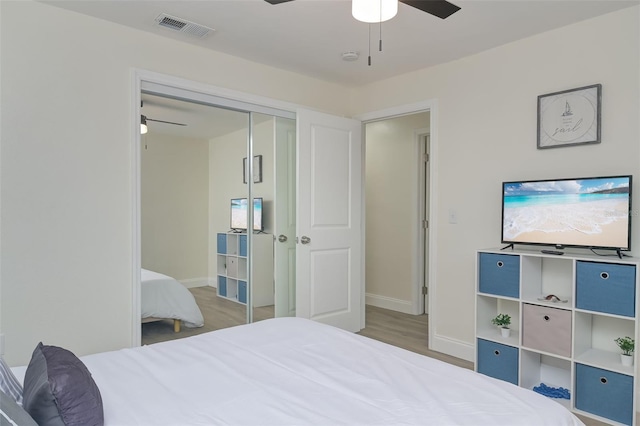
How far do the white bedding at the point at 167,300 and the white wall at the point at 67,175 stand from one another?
0.32m

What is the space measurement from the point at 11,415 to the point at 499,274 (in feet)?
9.20

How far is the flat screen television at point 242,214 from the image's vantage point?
386cm

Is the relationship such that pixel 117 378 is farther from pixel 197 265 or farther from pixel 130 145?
pixel 197 265

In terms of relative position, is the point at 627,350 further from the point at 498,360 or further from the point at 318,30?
the point at 318,30

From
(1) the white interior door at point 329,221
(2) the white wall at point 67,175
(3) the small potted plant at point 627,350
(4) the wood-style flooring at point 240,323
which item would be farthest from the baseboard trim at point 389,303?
(2) the white wall at point 67,175

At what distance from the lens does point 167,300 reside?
346 cm

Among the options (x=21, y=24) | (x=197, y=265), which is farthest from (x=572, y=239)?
(x=21, y=24)

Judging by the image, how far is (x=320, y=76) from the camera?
13.1 ft

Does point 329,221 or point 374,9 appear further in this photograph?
point 329,221

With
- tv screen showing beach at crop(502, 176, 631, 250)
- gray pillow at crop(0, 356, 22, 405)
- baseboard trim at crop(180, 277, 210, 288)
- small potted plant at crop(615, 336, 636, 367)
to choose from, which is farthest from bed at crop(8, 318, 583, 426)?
baseboard trim at crop(180, 277, 210, 288)

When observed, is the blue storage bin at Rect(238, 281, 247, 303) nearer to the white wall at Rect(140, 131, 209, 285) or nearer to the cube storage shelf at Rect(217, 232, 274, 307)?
the cube storage shelf at Rect(217, 232, 274, 307)

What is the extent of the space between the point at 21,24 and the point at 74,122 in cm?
62

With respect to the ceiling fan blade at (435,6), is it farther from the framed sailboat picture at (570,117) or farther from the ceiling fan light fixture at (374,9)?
the framed sailboat picture at (570,117)

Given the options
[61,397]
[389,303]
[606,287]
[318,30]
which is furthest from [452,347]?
[61,397]
